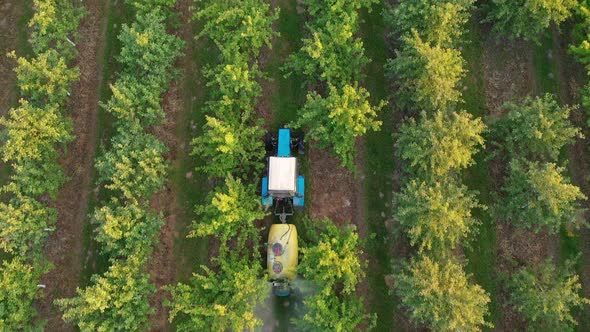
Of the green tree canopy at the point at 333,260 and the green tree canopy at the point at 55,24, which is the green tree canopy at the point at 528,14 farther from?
the green tree canopy at the point at 55,24

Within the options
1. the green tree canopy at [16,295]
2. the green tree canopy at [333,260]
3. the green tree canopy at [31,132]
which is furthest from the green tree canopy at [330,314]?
the green tree canopy at [31,132]

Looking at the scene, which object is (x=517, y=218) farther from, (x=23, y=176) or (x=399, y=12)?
(x=23, y=176)

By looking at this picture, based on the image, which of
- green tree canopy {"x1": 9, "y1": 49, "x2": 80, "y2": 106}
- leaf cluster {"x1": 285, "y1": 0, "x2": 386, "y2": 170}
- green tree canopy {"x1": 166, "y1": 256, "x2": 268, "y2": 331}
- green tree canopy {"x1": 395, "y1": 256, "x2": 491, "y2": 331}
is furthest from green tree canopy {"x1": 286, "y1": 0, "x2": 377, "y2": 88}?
green tree canopy {"x1": 9, "y1": 49, "x2": 80, "y2": 106}

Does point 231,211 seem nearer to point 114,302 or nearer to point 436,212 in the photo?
point 114,302

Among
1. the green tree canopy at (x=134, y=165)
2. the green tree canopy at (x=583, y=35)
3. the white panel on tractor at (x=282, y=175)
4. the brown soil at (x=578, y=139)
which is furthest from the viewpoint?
the brown soil at (x=578, y=139)

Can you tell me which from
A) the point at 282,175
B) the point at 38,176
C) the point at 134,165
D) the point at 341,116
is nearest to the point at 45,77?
the point at 38,176

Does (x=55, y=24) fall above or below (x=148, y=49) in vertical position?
above

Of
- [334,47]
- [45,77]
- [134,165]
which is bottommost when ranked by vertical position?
[134,165]
